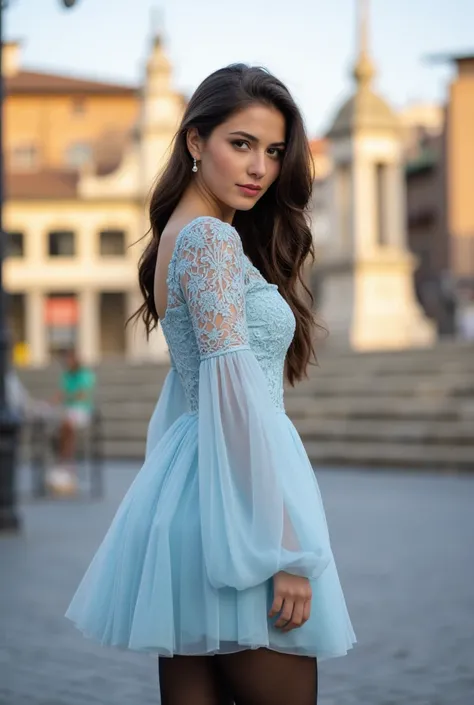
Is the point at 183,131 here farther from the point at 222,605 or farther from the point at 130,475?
the point at 130,475

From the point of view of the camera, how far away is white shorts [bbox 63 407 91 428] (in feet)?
56.9

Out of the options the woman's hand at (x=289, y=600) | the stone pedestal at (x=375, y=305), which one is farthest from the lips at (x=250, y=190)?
the stone pedestal at (x=375, y=305)

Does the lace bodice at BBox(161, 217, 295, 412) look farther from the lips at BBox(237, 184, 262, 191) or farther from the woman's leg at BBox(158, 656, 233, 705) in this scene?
the woman's leg at BBox(158, 656, 233, 705)

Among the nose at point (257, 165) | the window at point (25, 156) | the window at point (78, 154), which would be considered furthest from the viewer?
the window at point (78, 154)

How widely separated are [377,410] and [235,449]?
19.1m

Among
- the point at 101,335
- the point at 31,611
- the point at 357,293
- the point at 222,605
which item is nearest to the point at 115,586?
the point at 222,605

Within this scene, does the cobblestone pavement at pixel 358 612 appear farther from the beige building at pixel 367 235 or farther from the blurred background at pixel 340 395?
the beige building at pixel 367 235

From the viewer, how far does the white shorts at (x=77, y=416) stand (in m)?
17.3

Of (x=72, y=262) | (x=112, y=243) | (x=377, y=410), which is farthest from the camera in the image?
(x=72, y=262)

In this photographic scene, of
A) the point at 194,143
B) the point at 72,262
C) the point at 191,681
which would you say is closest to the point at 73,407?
the point at 194,143

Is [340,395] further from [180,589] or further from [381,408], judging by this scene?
[180,589]

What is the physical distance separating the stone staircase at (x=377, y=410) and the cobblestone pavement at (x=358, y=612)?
5238mm

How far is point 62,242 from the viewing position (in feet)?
224

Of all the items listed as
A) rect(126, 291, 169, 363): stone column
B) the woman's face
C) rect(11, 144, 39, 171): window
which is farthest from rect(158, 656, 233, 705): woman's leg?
rect(11, 144, 39, 171): window
